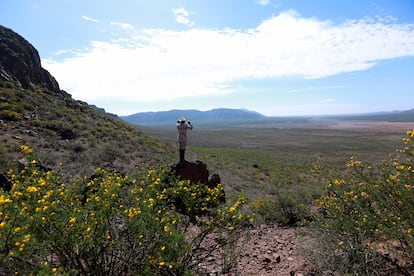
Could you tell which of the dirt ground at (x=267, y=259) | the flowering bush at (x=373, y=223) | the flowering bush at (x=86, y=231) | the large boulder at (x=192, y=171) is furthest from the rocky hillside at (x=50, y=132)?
the flowering bush at (x=373, y=223)

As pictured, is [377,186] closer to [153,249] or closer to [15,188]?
[153,249]

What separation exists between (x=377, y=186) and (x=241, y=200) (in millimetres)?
2689

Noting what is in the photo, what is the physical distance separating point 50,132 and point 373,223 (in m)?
16.6

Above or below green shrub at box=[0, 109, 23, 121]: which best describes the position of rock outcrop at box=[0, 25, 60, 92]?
above

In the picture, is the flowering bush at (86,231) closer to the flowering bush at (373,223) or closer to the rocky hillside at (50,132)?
the flowering bush at (373,223)

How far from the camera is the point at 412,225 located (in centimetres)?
384

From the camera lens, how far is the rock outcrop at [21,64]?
23356 mm

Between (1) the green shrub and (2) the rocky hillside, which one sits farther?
(1) the green shrub

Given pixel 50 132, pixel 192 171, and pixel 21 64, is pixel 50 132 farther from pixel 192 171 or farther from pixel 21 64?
pixel 21 64

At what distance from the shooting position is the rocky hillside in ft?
41.0

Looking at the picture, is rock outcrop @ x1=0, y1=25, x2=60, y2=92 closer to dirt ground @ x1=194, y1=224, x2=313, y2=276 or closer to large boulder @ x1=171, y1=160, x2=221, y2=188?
large boulder @ x1=171, y1=160, x2=221, y2=188

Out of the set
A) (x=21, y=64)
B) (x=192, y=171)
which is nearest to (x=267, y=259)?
(x=192, y=171)

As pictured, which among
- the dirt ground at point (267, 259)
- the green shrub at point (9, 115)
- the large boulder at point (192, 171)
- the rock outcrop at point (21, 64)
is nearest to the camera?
the dirt ground at point (267, 259)

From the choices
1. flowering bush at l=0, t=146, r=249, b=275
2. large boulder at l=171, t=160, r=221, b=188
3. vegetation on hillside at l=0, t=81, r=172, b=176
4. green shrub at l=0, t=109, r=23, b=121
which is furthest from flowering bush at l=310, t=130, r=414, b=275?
green shrub at l=0, t=109, r=23, b=121
